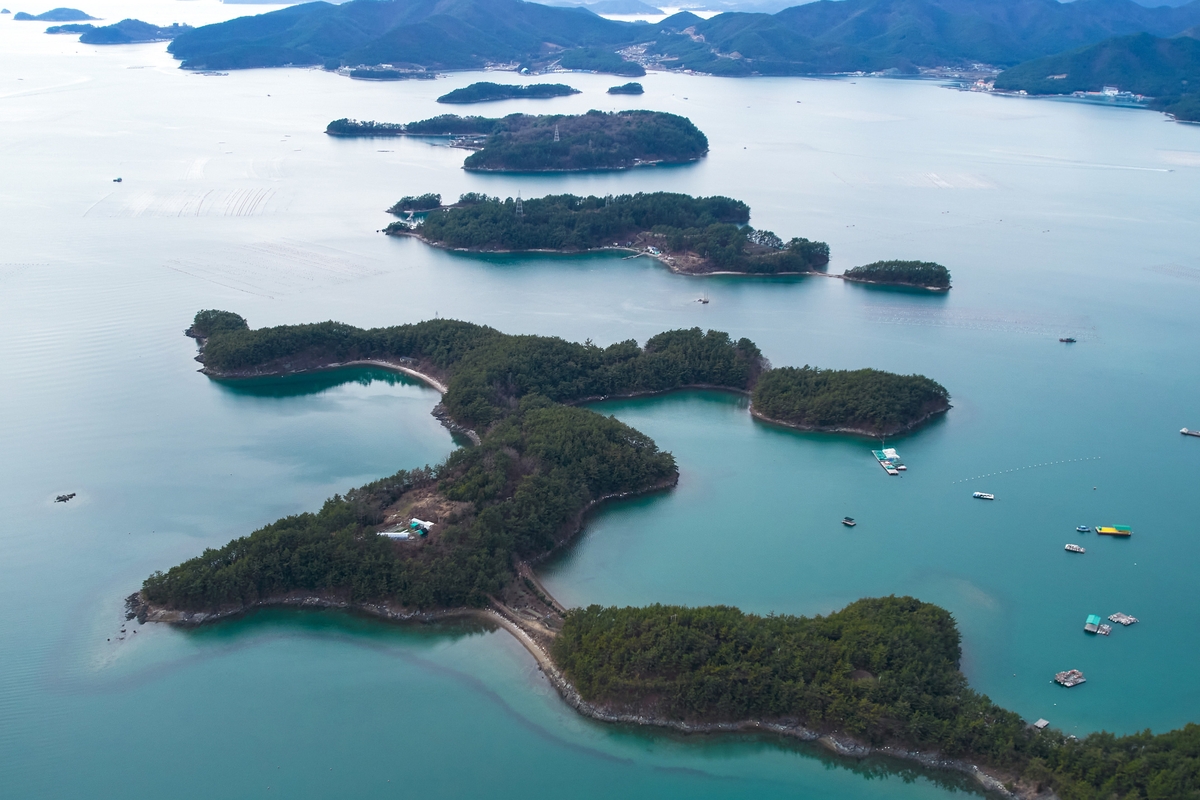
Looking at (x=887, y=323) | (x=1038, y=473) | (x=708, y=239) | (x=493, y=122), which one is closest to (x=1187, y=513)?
(x=1038, y=473)

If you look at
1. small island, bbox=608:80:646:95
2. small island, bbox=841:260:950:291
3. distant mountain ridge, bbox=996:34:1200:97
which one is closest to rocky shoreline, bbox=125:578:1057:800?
small island, bbox=841:260:950:291

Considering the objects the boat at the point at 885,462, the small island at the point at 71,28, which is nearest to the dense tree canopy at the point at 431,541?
the boat at the point at 885,462

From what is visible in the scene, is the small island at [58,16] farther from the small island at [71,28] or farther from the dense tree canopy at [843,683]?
the dense tree canopy at [843,683]

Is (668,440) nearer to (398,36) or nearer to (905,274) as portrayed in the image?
(905,274)

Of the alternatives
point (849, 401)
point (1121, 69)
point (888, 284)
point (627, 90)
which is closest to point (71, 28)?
point (627, 90)

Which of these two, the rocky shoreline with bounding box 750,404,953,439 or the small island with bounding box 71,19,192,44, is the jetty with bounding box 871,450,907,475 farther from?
the small island with bounding box 71,19,192,44

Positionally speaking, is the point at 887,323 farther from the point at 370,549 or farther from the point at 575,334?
the point at 370,549

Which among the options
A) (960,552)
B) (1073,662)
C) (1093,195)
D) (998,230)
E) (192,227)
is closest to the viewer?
(1073,662)
